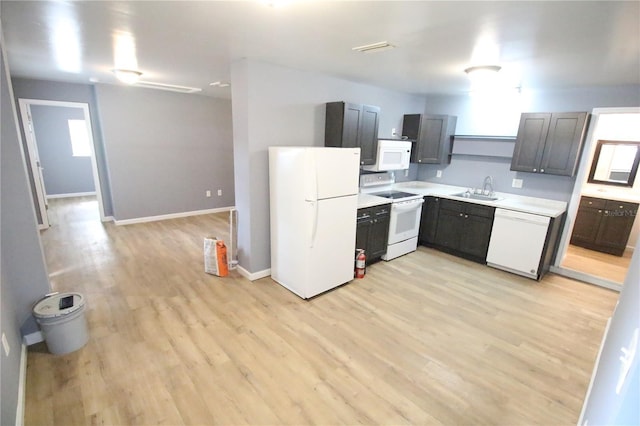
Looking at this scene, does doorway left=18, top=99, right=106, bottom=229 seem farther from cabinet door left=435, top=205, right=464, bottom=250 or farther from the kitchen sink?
the kitchen sink

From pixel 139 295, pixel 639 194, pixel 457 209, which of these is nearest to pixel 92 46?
pixel 139 295

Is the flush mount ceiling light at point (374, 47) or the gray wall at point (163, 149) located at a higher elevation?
the flush mount ceiling light at point (374, 47)

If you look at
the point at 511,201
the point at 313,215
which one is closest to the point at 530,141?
the point at 511,201

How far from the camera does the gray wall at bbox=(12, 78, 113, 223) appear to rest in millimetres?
4711

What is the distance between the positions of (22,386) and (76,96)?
5024 mm

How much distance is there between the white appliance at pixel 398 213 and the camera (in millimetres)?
4137

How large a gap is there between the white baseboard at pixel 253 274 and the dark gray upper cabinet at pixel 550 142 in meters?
3.75

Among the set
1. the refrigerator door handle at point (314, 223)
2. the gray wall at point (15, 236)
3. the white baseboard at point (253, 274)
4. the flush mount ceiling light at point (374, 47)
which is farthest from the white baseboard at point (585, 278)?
the gray wall at point (15, 236)

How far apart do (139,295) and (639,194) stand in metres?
7.34

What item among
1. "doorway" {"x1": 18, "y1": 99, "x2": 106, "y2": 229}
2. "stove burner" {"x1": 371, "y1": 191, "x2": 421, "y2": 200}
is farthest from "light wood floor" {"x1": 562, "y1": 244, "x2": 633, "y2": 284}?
"doorway" {"x1": 18, "y1": 99, "x2": 106, "y2": 229}

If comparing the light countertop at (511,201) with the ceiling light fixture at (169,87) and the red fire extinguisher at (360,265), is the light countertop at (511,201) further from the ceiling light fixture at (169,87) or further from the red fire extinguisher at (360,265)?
the ceiling light fixture at (169,87)

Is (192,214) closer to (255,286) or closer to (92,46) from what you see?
(255,286)

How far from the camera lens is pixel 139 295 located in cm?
317

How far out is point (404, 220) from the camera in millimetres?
4277
